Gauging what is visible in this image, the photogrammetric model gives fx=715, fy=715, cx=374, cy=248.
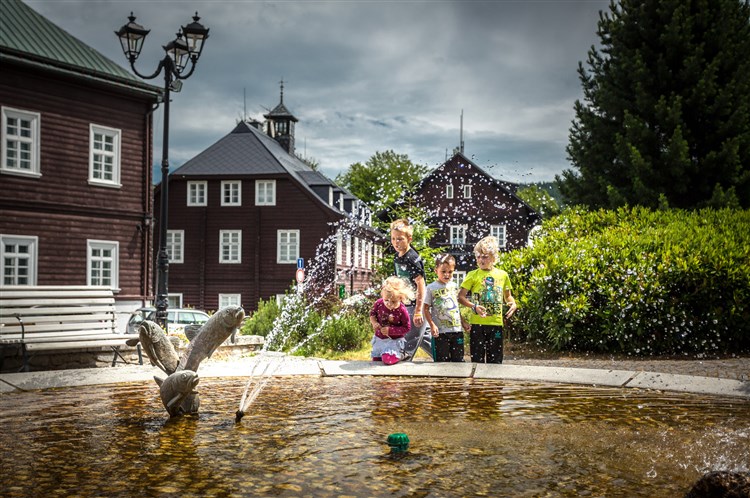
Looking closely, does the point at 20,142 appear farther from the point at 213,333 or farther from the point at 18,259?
the point at 213,333

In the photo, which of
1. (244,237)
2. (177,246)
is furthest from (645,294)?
(177,246)

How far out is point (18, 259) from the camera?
21047 mm

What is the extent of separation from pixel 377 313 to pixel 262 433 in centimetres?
354

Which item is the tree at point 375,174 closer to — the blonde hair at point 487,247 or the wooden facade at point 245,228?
the wooden facade at point 245,228

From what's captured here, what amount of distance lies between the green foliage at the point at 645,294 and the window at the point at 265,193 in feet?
98.6

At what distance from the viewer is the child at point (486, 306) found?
298 inches

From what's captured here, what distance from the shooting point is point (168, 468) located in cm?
336

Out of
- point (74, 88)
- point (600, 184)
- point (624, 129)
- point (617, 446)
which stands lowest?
point (617, 446)

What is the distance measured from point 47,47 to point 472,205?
3001 centimetres

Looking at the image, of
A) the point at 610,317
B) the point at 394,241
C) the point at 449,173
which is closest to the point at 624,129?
the point at 610,317

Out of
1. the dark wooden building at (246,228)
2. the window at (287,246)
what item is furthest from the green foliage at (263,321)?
the window at (287,246)

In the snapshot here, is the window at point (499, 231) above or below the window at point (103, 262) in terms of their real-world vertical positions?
above

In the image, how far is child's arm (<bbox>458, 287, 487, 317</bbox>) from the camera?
24.4 ft

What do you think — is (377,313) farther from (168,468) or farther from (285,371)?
(168,468)
